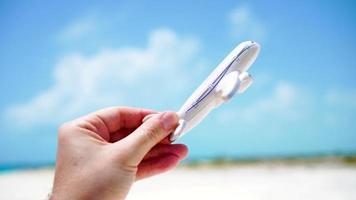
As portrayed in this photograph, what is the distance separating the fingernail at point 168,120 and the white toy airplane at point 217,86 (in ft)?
0.22

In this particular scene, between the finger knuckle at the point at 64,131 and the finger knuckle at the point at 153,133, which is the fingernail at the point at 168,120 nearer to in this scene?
the finger knuckle at the point at 153,133

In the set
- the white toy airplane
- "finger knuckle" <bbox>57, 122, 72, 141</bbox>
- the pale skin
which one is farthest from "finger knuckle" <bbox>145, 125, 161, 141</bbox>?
"finger knuckle" <bbox>57, 122, 72, 141</bbox>

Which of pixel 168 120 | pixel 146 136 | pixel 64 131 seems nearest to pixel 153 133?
pixel 146 136

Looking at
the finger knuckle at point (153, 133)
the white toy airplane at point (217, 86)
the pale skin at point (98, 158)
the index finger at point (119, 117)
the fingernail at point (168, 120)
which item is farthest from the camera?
the index finger at point (119, 117)

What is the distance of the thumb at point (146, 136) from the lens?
2.41 m

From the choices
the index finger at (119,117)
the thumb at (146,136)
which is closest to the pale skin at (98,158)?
the thumb at (146,136)

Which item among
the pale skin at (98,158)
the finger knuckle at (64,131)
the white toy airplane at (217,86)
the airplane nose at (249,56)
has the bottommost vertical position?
the pale skin at (98,158)

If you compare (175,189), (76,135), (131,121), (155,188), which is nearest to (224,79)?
(131,121)

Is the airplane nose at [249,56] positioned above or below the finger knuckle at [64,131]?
above

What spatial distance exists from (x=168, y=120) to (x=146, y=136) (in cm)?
22

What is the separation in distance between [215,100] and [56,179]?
1219mm

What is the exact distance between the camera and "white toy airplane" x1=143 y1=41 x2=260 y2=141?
274 cm

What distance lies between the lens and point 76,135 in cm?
256

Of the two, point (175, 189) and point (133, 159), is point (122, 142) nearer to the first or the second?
point (133, 159)
